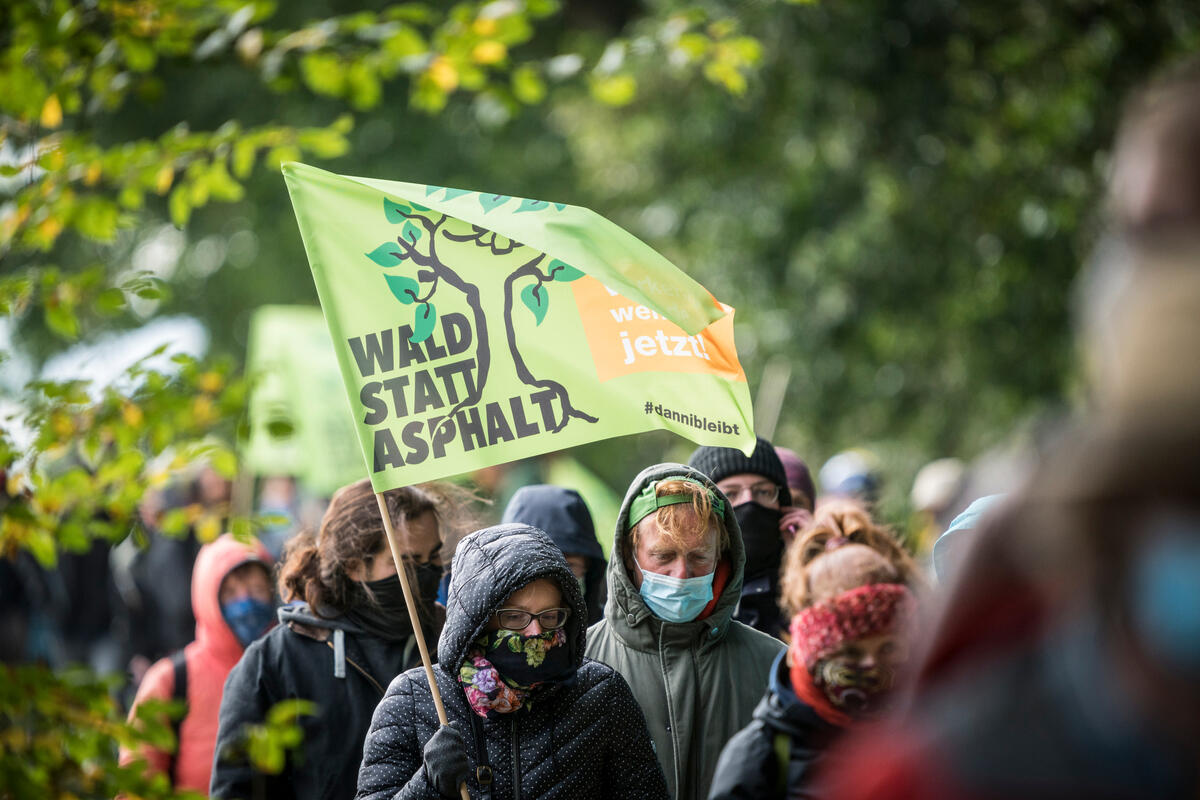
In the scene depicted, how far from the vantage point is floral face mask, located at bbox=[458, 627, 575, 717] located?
344 centimetres

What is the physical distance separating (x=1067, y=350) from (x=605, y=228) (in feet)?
31.0

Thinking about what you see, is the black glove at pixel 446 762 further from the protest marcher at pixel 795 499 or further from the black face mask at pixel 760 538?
the protest marcher at pixel 795 499

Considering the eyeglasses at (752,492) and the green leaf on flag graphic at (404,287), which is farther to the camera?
the eyeglasses at (752,492)

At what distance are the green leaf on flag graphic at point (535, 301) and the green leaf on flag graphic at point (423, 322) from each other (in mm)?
288

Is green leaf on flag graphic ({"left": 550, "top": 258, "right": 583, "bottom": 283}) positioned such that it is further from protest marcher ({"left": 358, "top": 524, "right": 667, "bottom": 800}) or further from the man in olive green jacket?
protest marcher ({"left": 358, "top": 524, "right": 667, "bottom": 800})

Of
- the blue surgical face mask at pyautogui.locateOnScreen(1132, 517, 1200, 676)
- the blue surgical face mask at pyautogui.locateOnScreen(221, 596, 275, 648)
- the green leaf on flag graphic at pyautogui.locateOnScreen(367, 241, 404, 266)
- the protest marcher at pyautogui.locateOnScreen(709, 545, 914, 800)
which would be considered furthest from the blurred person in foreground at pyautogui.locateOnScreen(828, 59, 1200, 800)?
the blue surgical face mask at pyautogui.locateOnScreen(221, 596, 275, 648)

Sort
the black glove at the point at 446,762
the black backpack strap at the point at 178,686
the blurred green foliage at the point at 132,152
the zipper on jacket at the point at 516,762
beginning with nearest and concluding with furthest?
the blurred green foliage at the point at 132,152, the black glove at the point at 446,762, the zipper on jacket at the point at 516,762, the black backpack strap at the point at 178,686

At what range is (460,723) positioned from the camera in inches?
136

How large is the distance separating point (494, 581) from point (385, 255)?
1128mm

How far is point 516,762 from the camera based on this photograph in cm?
343

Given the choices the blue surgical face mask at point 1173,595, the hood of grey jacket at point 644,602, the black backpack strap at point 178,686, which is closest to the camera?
the blue surgical face mask at point 1173,595

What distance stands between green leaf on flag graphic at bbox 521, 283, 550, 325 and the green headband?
0.62 m

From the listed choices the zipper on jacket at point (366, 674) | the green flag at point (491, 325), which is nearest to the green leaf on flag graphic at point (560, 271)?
the green flag at point (491, 325)

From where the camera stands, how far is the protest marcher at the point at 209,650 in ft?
14.8
